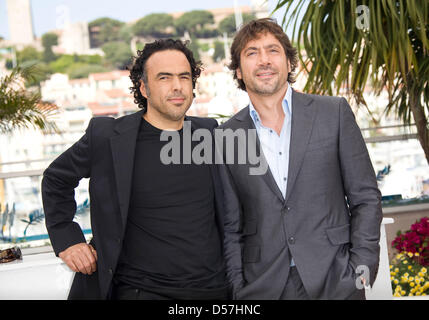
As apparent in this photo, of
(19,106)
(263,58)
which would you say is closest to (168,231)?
(263,58)

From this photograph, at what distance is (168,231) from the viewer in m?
1.78

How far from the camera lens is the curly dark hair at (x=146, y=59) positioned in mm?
2033

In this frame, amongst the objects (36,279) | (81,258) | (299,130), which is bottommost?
(36,279)

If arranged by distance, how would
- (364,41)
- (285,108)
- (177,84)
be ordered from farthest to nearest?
(364,41) → (285,108) → (177,84)

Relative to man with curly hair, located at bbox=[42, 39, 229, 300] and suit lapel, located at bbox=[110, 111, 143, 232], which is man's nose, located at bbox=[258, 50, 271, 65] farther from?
suit lapel, located at bbox=[110, 111, 143, 232]

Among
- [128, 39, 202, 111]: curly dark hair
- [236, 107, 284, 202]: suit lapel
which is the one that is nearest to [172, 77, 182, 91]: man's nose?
[128, 39, 202, 111]: curly dark hair

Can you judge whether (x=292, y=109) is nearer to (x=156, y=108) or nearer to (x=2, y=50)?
(x=156, y=108)

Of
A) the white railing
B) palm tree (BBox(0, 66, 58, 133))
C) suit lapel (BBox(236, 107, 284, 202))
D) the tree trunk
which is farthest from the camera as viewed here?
palm tree (BBox(0, 66, 58, 133))

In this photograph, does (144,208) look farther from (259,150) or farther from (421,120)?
(421,120)

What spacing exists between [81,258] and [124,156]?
384mm

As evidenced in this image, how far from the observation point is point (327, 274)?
182cm

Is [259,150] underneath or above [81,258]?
above

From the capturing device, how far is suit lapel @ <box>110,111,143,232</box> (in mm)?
1792

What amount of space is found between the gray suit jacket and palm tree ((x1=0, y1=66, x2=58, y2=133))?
3.51m
